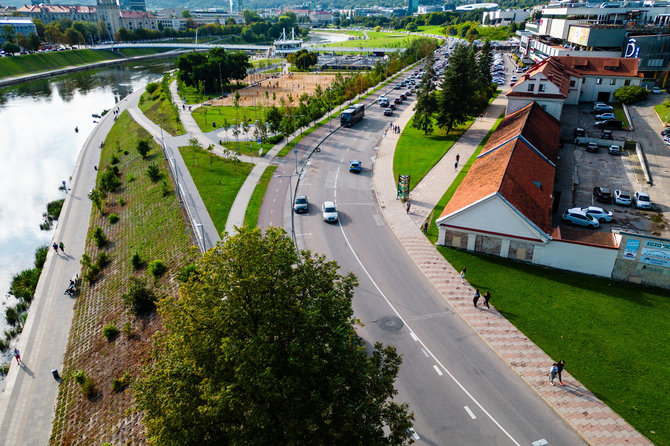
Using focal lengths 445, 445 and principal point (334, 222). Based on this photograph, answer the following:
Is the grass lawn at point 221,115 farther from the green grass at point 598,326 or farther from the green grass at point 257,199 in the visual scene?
the green grass at point 598,326

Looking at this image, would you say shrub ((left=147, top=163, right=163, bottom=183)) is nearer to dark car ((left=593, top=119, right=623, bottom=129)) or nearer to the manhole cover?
the manhole cover

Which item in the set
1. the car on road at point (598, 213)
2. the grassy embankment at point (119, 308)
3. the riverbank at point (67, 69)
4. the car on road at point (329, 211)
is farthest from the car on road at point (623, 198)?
the riverbank at point (67, 69)

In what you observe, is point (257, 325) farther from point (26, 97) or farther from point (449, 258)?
point (26, 97)

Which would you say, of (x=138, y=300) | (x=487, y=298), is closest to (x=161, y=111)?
(x=138, y=300)

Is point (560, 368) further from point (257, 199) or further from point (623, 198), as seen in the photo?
point (257, 199)

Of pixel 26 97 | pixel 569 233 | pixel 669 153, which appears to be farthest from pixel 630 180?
pixel 26 97
